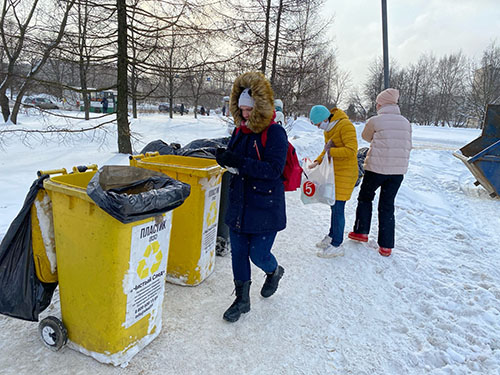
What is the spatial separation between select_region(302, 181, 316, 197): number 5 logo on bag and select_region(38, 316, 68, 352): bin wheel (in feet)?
8.65

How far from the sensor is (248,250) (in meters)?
2.60

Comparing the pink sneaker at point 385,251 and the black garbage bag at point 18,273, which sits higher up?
the black garbage bag at point 18,273

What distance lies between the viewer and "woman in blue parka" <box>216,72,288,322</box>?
2.26m

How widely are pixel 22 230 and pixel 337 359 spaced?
2247mm

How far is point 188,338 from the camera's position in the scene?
2.38 m

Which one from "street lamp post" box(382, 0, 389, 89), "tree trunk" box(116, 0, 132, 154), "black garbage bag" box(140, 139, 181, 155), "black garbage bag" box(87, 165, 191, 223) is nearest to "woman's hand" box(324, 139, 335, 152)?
"black garbage bag" box(140, 139, 181, 155)

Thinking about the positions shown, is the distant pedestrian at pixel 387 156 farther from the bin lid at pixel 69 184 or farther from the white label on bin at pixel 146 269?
the bin lid at pixel 69 184

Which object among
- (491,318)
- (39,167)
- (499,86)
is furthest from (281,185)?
(499,86)

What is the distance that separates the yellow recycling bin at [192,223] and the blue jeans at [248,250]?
0.48m

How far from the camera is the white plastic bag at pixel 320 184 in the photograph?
3656mm

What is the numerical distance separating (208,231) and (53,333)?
4.56 ft

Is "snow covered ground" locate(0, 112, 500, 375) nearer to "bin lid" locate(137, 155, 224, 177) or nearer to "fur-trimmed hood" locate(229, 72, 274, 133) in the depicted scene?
"bin lid" locate(137, 155, 224, 177)

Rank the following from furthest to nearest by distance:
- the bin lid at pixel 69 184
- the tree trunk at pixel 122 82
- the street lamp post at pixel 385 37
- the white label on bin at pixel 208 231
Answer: the tree trunk at pixel 122 82 → the street lamp post at pixel 385 37 → the white label on bin at pixel 208 231 → the bin lid at pixel 69 184

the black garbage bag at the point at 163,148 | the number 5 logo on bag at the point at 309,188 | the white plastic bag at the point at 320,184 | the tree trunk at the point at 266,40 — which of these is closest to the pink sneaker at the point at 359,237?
the white plastic bag at the point at 320,184
